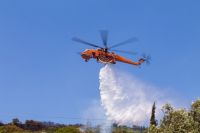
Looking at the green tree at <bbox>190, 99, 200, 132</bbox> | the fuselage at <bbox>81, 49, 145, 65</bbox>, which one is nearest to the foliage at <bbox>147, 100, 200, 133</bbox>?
the green tree at <bbox>190, 99, 200, 132</bbox>

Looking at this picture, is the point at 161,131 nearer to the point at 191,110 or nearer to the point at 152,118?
the point at 191,110

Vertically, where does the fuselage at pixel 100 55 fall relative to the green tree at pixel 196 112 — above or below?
above

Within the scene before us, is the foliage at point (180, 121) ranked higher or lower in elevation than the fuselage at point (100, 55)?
lower

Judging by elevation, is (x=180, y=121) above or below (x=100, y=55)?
below

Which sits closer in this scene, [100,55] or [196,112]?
[196,112]

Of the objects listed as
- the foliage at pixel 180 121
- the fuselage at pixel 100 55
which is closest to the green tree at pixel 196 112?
the foliage at pixel 180 121

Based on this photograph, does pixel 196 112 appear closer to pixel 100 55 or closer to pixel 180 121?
pixel 180 121

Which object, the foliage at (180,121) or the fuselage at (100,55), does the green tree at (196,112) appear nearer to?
the foliage at (180,121)

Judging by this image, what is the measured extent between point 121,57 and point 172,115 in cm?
5220

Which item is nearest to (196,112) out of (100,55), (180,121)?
(180,121)

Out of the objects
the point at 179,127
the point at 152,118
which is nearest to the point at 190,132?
the point at 179,127

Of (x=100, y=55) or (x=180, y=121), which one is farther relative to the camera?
(x=100, y=55)

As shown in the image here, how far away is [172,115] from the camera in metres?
90.1

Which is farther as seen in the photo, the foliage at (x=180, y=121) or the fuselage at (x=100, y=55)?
the fuselage at (x=100, y=55)
